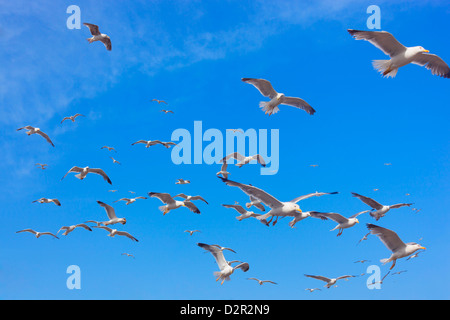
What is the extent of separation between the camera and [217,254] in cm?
1859

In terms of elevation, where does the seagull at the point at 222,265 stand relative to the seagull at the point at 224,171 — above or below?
below

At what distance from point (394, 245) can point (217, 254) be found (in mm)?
6487

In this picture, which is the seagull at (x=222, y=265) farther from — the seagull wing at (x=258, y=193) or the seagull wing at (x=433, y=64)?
the seagull wing at (x=433, y=64)

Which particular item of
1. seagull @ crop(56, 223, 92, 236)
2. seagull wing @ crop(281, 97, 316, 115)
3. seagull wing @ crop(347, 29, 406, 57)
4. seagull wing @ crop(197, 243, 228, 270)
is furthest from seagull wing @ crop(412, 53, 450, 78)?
seagull @ crop(56, 223, 92, 236)

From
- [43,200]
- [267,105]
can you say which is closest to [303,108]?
[267,105]

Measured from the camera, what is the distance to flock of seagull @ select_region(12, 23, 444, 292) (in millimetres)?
15539

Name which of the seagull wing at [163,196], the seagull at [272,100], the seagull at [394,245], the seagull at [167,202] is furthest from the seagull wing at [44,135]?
the seagull at [394,245]

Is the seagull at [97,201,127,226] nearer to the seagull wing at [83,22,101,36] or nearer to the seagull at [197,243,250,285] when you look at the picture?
the seagull at [197,243,250,285]

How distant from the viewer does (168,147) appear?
25.2 meters

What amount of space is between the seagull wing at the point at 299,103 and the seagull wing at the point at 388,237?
601cm

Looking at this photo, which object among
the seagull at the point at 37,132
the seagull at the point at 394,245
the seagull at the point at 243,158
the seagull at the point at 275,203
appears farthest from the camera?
the seagull at the point at 37,132

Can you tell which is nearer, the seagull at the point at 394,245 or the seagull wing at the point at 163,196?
the seagull at the point at 394,245

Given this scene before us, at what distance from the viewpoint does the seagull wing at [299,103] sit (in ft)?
64.4
